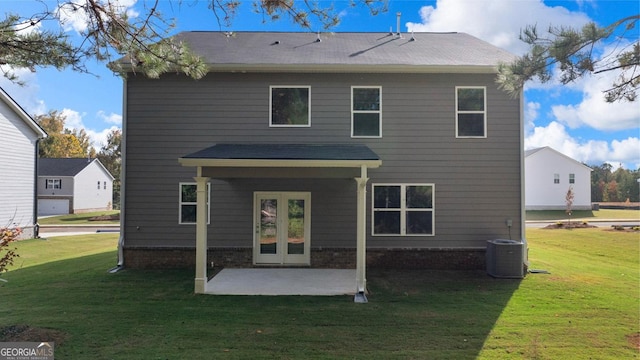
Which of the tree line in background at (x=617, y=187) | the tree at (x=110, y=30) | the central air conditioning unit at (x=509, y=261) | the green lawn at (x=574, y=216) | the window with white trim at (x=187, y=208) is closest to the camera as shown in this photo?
the tree at (x=110, y=30)

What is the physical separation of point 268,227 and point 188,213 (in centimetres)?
208

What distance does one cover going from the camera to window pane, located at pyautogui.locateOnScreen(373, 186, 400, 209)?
9.36 meters

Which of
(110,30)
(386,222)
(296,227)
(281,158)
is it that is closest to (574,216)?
(386,222)

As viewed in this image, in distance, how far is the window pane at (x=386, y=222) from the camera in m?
9.34

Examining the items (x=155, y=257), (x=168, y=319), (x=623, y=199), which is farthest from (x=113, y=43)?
(x=623, y=199)

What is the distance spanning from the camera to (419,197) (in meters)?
9.34

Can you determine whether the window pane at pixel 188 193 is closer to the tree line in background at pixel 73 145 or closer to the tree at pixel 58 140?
the tree line in background at pixel 73 145

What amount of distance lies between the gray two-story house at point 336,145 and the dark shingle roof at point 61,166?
89.3 ft

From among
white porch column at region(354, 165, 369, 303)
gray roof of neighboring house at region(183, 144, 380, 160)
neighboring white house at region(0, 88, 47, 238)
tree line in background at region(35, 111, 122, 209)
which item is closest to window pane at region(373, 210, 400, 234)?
gray roof of neighboring house at region(183, 144, 380, 160)

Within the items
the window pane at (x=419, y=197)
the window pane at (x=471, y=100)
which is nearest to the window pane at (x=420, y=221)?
the window pane at (x=419, y=197)

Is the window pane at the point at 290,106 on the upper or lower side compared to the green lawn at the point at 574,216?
upper

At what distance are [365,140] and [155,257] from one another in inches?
243

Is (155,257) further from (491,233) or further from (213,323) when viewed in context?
(491,233)

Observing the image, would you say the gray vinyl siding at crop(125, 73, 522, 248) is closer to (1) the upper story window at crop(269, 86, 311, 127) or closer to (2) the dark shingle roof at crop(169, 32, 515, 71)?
(1) the upper story window at crop(269, 86, 311, 127)
